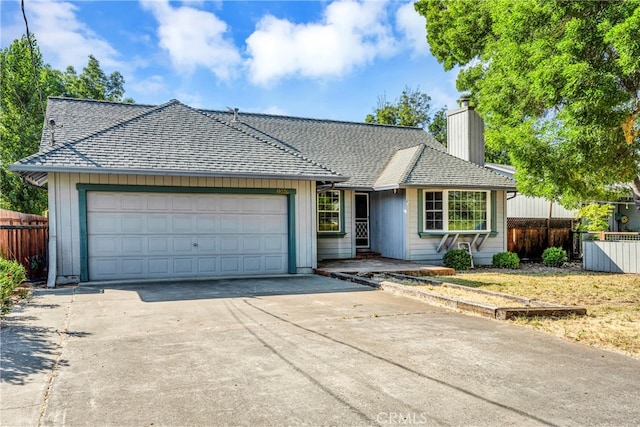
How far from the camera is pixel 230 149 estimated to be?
12062 millimetres

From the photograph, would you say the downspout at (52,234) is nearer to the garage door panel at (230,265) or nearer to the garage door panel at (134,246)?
the garage door panel at (134,246)

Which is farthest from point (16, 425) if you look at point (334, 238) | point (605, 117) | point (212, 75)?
point (212, 75)

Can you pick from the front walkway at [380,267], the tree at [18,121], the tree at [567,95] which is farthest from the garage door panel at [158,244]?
the tree at [18,121]

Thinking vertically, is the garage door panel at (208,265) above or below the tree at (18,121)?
below

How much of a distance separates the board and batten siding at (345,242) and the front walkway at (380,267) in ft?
2.24

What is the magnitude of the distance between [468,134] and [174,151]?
10795mm

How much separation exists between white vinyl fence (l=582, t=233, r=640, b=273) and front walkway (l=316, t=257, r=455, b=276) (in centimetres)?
540

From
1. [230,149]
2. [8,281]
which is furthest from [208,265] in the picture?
[8,281]

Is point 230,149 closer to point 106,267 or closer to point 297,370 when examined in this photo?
point 106,267

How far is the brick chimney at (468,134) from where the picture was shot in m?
17.1

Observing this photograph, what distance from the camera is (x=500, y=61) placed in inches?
410

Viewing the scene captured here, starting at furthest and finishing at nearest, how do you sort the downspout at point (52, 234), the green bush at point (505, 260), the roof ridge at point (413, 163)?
the green bush at point (505, 260)
the roof ridge at point (413, 163)
the downspout at point (52, 234)

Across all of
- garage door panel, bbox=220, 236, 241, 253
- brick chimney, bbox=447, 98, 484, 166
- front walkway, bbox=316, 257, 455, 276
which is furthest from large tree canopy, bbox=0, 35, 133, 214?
brick chimney, bbox=447, 98, 484, 166

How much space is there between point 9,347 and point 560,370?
5.85 meters
